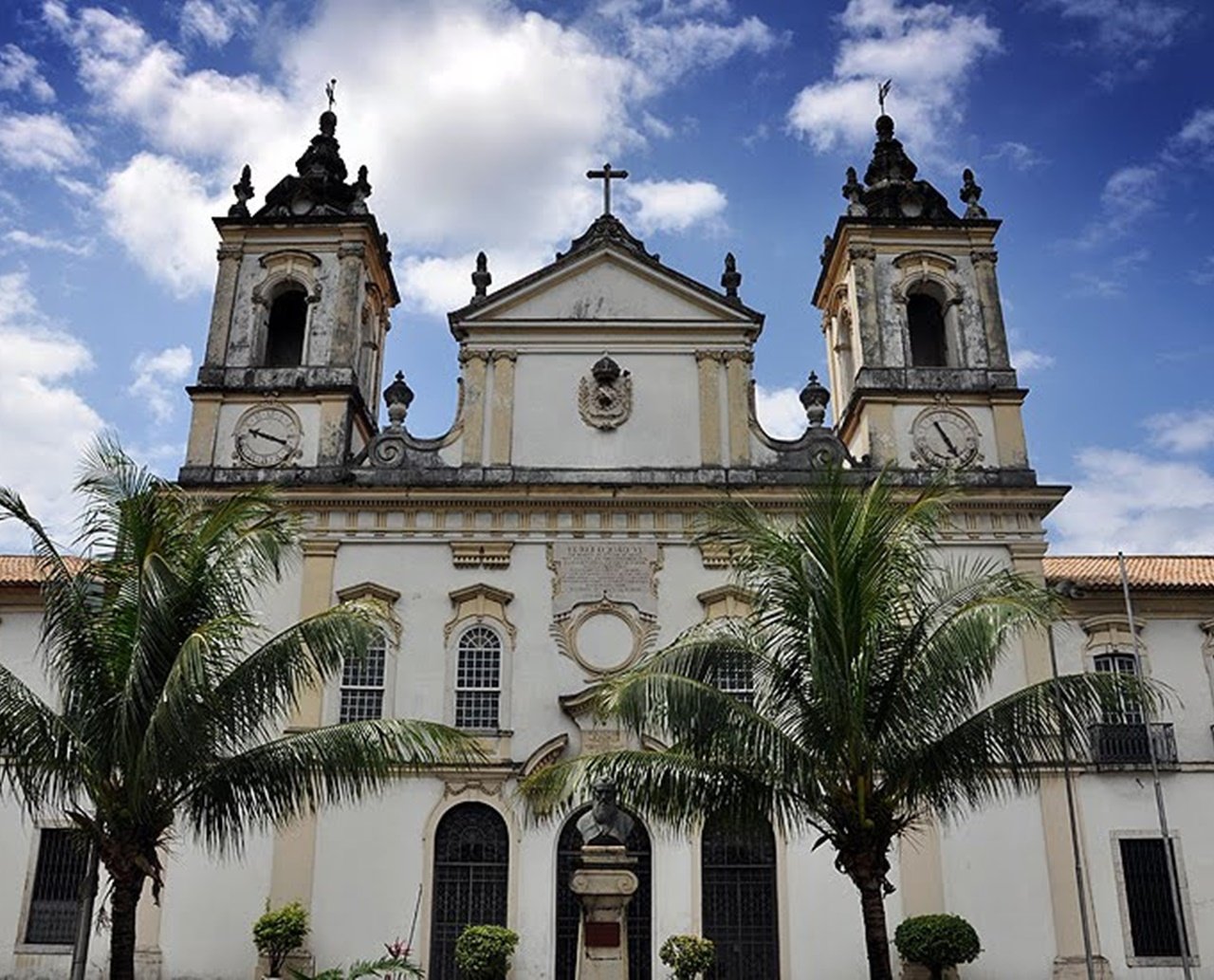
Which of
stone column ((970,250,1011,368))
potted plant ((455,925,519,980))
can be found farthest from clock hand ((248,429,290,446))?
stone column ((970,250,1011,368))

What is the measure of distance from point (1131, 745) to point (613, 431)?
390 inches

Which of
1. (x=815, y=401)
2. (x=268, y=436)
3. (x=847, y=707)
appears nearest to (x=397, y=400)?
(x=268, y=436)

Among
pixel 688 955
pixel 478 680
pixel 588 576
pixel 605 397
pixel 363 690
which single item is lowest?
pixel 688 955

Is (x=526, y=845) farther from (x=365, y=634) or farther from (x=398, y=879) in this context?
(x=365, y=634)

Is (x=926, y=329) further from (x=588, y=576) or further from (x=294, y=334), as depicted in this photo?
(x=294, y=334)

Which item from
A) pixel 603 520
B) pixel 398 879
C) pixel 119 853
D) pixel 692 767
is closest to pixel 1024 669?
pixel 603 520

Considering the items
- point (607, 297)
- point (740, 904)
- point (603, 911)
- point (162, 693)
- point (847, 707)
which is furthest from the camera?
point (607, 297)

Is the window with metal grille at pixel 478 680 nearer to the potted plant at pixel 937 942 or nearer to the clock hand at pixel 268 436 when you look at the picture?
the clock hand at pixel 268 436

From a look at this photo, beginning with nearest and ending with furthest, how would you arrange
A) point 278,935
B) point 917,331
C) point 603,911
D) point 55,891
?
point 603,911, point 278,935, point 55,891, point 917,331

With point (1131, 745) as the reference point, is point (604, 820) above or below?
below

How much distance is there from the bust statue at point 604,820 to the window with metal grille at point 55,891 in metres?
9.85

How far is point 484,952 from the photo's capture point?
18.2 meters

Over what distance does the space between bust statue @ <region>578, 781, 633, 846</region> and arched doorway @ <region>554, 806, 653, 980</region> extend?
200 inches

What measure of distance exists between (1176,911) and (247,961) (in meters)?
13.8
